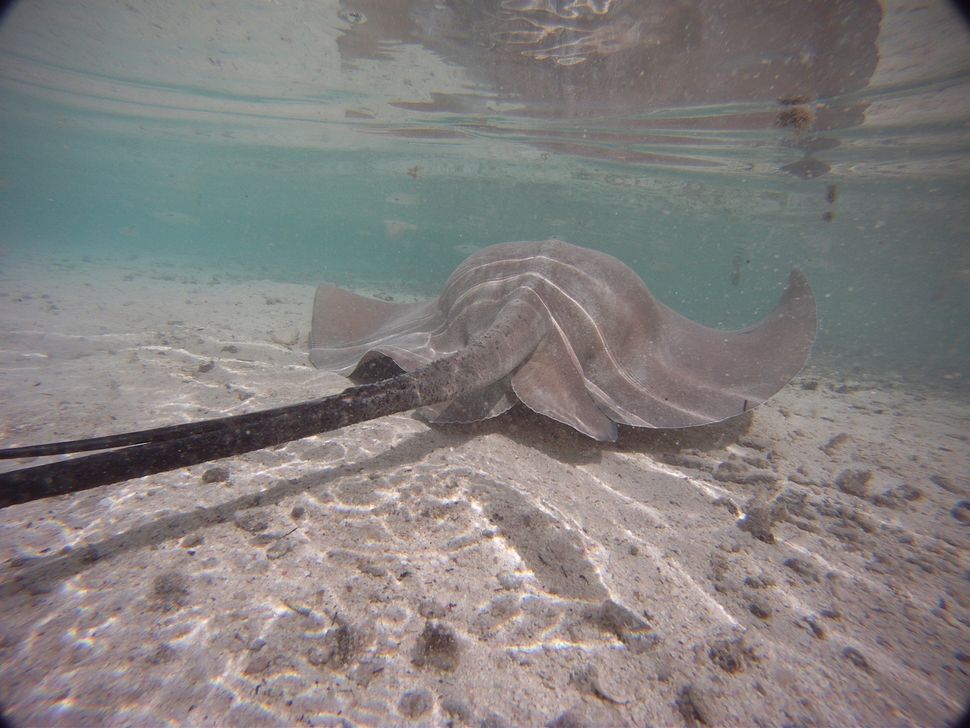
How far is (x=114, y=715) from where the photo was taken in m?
1.50

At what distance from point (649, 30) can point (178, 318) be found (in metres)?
12.7

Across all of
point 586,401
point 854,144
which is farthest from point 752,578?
point 854,144

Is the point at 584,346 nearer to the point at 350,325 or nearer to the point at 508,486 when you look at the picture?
the point at 508,486

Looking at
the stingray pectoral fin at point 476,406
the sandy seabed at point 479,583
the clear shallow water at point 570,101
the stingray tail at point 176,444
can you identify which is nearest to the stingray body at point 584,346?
the stingray pectoral fin at point 476,406

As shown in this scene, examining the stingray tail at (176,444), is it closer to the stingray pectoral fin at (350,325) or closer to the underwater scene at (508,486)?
the underwater scene at (508,486)

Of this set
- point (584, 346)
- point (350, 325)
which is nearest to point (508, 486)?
point (584, 346)

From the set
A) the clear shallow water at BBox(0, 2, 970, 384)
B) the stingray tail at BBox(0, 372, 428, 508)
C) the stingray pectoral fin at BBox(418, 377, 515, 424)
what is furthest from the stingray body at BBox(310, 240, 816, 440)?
the clear shallow water at BBox(0, 2, 970, 384)

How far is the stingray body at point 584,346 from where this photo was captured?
371 cm

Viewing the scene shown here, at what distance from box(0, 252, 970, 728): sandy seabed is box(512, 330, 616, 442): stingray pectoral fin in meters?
0.39

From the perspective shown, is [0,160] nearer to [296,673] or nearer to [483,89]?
[483,89]

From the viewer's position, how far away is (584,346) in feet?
14.1

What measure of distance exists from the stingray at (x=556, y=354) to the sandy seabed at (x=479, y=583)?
0.48m

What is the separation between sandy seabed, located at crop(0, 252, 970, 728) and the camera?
1683 mm

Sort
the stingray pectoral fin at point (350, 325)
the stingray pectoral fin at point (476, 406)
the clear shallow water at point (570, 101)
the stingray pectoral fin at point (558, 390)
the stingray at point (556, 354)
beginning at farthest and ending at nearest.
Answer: the clear shallow water at point (570, 101), the stingray pectoral fin at point (350, 325), the stingray pectoral fin at point (476, 406), the stingray pectoral fin at point (558, 390), the stingray at point (556, 354)
